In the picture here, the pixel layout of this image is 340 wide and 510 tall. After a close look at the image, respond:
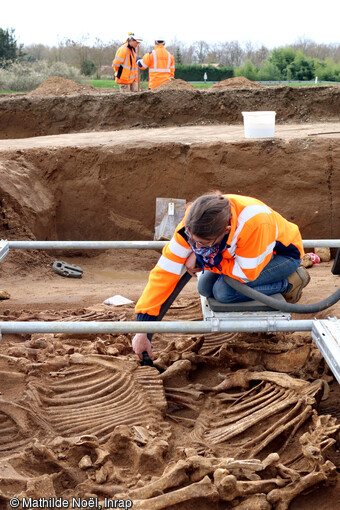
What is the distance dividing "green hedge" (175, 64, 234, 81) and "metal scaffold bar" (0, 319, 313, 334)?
22.7 meters

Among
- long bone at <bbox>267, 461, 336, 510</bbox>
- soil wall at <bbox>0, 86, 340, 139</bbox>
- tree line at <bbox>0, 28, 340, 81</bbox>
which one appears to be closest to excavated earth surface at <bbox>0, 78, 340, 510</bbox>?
long bone at <bbox>267, 461, 336, 510</bbox>

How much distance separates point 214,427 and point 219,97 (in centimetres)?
885

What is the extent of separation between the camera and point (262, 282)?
12.7 feet

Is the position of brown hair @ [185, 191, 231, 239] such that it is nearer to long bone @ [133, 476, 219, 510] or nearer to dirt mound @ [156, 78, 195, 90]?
long bone @ [133, 476, 219, 510]

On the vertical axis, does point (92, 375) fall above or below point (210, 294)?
below

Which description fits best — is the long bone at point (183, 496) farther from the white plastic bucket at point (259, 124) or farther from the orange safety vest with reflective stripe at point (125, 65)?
the orange safety vest with reflective stripe at point (125, 65)

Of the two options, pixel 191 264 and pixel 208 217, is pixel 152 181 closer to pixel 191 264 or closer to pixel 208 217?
pixel 191 264

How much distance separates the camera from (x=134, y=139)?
27.4ft

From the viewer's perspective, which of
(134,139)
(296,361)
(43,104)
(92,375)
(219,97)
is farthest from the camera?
(43,104)

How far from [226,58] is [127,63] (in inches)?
865

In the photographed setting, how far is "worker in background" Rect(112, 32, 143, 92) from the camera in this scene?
44.2 ft

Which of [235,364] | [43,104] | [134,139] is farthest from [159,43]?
[235,364]

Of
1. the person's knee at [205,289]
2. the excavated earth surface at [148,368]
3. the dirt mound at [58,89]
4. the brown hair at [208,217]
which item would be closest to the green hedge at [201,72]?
the dirt mound at [58,89]

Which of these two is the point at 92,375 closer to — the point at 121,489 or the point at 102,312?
the point at 121,489
